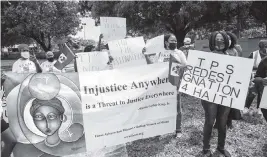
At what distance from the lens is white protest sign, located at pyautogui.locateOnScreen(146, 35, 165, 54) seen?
530 centimetres

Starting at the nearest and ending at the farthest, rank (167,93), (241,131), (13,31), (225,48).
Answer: (225,48), (167,93), (241,131), (13,31)

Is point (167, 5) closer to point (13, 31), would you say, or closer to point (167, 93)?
point (167, 93)

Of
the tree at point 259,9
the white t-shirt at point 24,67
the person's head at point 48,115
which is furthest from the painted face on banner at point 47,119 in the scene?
the tree at point 259,9

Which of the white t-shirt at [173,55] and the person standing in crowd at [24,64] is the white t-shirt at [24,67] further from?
the white t-shirt at [173,55]

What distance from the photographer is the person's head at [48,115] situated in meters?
3.78

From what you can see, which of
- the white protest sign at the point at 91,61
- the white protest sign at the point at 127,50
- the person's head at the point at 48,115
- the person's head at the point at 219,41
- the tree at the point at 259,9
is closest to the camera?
the person's head at the point at 48,115

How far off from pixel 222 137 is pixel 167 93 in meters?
1.02

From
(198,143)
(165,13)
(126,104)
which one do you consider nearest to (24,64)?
(126,104)

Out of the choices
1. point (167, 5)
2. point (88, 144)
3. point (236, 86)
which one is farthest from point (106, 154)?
point (167, 5)

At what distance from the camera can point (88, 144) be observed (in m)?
4.01

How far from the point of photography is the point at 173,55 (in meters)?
4.61

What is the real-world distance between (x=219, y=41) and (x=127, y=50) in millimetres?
1732

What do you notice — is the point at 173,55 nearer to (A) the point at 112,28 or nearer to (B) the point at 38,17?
(A) the point at 112,28

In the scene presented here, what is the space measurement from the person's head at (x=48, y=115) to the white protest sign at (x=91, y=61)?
6.42ft
